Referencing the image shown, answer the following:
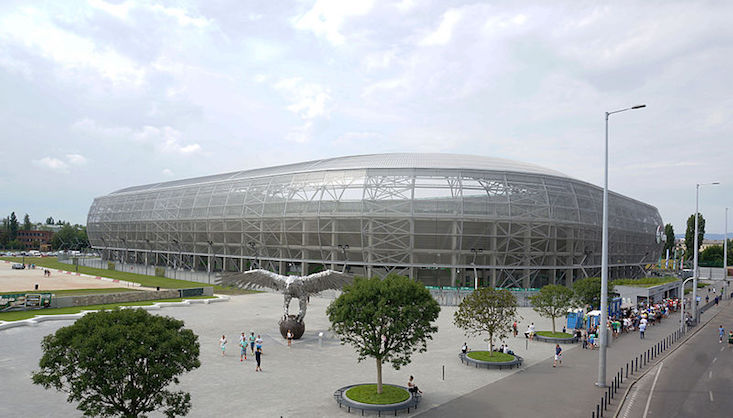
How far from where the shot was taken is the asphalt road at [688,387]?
766 inches

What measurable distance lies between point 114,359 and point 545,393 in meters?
17.9

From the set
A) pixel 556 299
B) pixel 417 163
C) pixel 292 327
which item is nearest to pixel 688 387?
pixel 556 299

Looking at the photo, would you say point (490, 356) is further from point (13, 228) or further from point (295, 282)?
point (13, 228)

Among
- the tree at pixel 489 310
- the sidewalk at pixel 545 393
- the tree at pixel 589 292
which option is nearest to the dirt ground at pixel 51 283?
the tree at pixel 489 310

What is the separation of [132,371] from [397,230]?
49226 mm

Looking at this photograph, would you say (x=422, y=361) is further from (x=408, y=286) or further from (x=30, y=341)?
(x=30, y=341)

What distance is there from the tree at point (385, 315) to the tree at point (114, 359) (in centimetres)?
770

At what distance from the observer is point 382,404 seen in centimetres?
1880

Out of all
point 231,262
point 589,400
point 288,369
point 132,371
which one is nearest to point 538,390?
point 589,400

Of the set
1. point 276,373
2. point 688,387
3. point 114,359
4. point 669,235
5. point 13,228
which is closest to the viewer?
point 114,359

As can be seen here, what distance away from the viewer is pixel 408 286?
65.9ft

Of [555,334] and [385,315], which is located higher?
Answer: [385,315]

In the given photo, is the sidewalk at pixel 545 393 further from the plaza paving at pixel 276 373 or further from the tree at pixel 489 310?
the tree at pixel 489 310

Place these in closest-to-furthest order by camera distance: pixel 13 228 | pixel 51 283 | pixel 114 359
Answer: pixel 114 359
pixel 51 283
pixel 13 228
